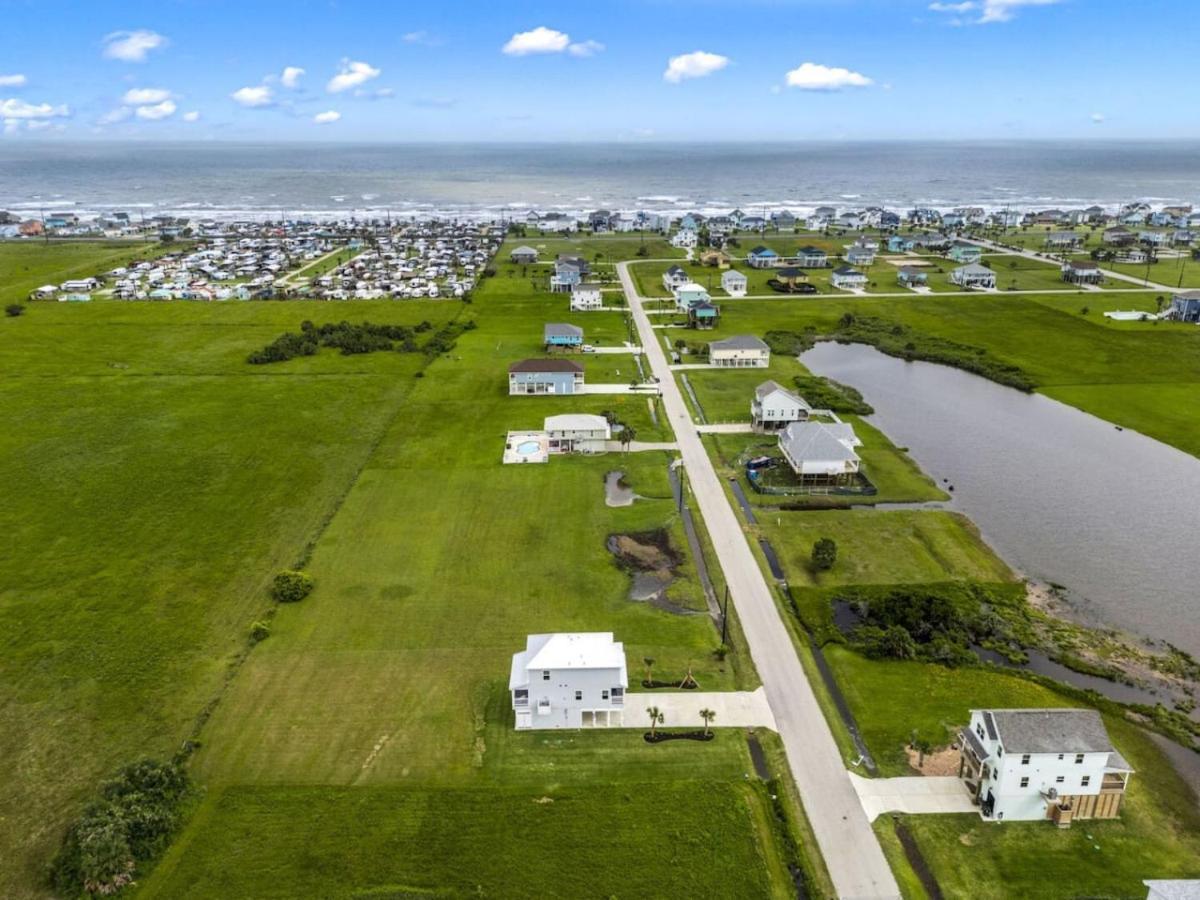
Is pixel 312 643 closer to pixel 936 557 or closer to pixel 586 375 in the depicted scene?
pixel 936 557

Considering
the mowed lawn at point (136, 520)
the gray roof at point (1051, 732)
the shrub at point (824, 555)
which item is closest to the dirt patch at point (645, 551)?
the shrub at point (824, 555)

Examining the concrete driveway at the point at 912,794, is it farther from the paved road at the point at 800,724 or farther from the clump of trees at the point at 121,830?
the clump of trees at the point at 121,830

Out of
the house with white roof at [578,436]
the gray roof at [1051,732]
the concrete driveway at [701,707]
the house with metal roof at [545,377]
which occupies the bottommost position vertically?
the concrete driveway at [701,707]

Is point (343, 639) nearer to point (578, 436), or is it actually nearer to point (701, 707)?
point (701, 707)

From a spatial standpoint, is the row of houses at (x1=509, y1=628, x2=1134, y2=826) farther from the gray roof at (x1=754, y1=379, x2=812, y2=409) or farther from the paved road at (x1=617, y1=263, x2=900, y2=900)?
the gray roof at (x1=754, y1=379, x2=812, y2=409)

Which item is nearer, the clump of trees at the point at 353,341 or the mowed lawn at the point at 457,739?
the mowed lawn at the point at 457,739

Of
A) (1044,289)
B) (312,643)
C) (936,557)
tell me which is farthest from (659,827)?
(1044,289)

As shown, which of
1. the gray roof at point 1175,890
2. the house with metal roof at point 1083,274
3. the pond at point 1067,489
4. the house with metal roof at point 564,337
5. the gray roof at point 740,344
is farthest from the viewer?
the house with metal roof at point 1083,274
